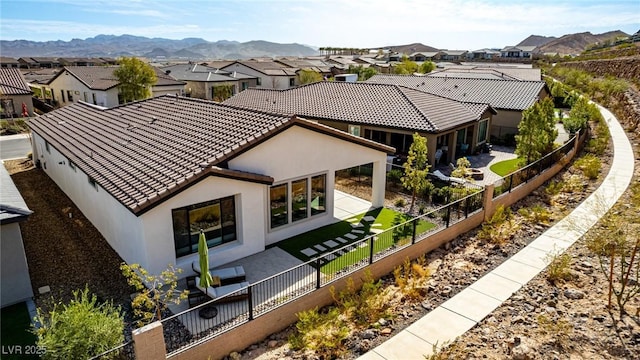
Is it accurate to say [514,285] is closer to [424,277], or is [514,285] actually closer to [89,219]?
[424,277]

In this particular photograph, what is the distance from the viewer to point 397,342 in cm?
983

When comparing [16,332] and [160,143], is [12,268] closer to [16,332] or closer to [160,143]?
[16,332]

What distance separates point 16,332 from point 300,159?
376 inches

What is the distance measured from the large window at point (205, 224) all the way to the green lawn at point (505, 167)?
17713mm

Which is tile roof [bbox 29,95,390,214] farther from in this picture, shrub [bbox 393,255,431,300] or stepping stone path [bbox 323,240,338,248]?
shrub [bbox 393,255,431,300]

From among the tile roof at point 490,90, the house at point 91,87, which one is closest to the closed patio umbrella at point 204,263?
the tile roof at point 490,90

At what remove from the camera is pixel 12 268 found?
424 inches

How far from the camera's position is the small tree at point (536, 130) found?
2187 centimetres

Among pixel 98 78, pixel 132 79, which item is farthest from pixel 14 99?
pixel 132 79

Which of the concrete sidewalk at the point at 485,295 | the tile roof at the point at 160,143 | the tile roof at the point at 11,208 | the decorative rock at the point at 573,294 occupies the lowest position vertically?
the concrete sidewalk at the point at 485,295

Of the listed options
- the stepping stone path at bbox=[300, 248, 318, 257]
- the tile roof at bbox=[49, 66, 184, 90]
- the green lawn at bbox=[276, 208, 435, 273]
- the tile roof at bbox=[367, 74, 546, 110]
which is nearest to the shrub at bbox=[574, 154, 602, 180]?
the tile roof at bbox=[367, 74, 546, 110]

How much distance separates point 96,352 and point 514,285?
11199 millimetres

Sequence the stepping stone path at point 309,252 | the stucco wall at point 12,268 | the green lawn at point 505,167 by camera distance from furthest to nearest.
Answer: the green lawn at point 505,167, the stepping stone path at point 309,252, the stucco wall at point 12,268

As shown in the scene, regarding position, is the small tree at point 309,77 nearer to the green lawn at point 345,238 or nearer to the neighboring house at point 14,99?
the neighboring house at point 14,99
